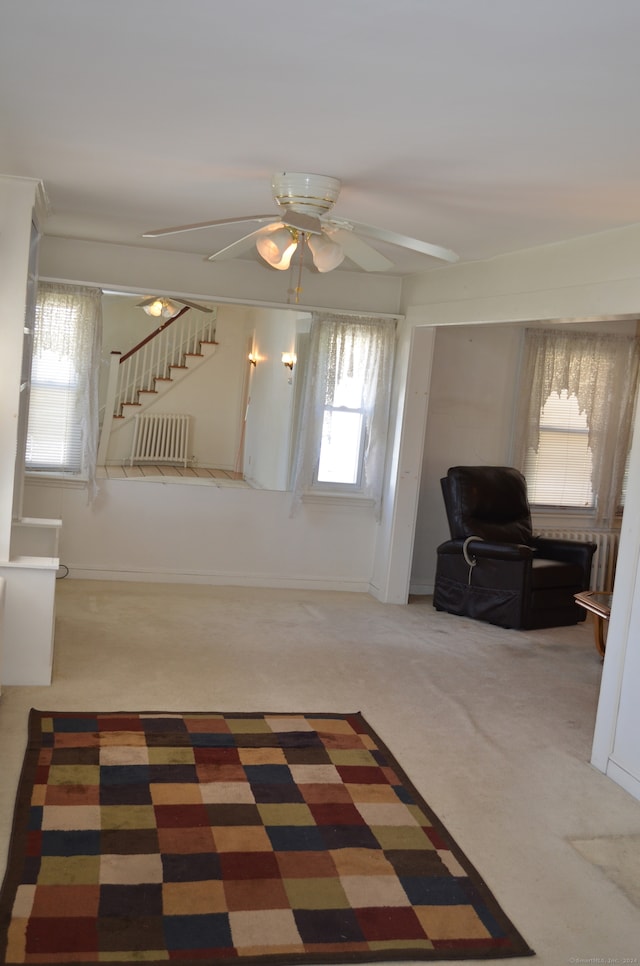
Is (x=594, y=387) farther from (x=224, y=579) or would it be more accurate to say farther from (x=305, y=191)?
(x=305, y=191)

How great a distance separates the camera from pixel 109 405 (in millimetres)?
8969

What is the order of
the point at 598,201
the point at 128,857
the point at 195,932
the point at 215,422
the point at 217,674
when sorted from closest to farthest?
the point at 195,932 → the point at 128,857 → the point at 598,201 → the point at 217,674 → the point at 215,422

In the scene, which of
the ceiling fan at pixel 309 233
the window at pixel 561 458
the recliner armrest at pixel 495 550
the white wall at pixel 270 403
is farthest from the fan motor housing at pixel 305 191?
the white wall at pixel 270 403

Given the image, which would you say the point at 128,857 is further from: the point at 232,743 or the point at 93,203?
the point at 93,203

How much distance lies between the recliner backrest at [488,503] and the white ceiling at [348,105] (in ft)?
7.62

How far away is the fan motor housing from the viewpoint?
382 centimetres

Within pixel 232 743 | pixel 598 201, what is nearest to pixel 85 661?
pixel 232 743

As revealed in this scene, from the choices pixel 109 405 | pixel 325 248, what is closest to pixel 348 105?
pixel 325 248

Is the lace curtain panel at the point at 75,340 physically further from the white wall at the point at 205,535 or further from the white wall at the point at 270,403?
the white wall at the point at 270,403

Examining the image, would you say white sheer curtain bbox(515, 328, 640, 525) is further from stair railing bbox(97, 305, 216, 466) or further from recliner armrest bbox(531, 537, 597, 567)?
stair railing bbox(97, 305, 216, 466)

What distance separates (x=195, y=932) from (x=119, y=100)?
2628 millimetres

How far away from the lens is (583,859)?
311 cm

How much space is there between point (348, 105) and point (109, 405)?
652 cm

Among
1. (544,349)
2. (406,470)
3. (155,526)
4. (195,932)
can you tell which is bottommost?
(195,932)
